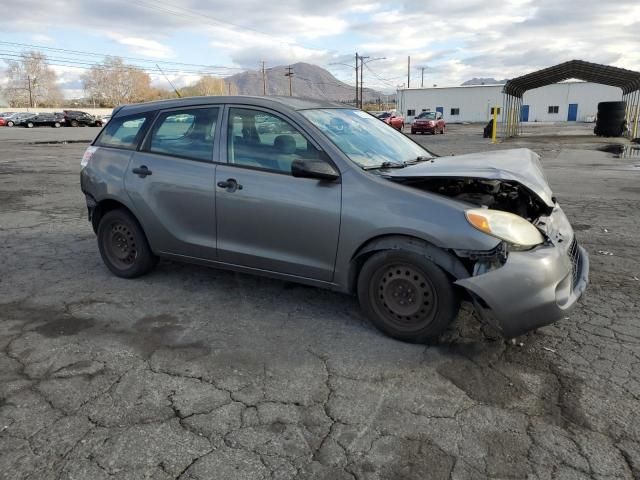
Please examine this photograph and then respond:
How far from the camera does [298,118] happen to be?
12.8 feet

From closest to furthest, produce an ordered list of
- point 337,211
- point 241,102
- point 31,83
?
point 337,211 < point 241,102 < point 31,83

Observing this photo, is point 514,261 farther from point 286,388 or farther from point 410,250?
point 286,388

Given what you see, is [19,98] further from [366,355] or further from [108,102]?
[366,355]

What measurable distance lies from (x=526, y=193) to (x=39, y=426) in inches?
136

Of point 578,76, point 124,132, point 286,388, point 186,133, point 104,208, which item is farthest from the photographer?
point 578,76

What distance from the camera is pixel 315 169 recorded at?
3.53 metres

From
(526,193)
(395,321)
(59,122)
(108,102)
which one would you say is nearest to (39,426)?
(395,321)

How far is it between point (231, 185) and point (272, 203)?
42 cm

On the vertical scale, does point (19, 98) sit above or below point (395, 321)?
above

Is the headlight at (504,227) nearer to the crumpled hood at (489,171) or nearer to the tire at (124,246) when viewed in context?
the crumpled hood at (489,171)

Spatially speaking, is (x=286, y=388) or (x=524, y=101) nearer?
(x=286, y=388)

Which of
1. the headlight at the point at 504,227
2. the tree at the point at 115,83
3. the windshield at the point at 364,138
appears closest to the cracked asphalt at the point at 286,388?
the headlight at the point at 504,227

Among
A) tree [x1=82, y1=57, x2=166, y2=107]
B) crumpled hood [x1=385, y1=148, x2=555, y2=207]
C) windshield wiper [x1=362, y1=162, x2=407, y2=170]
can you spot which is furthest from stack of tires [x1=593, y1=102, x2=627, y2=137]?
tree [x1=82, y1=57, x2=166, y2=107]

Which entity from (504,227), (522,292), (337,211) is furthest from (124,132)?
(522,292)
